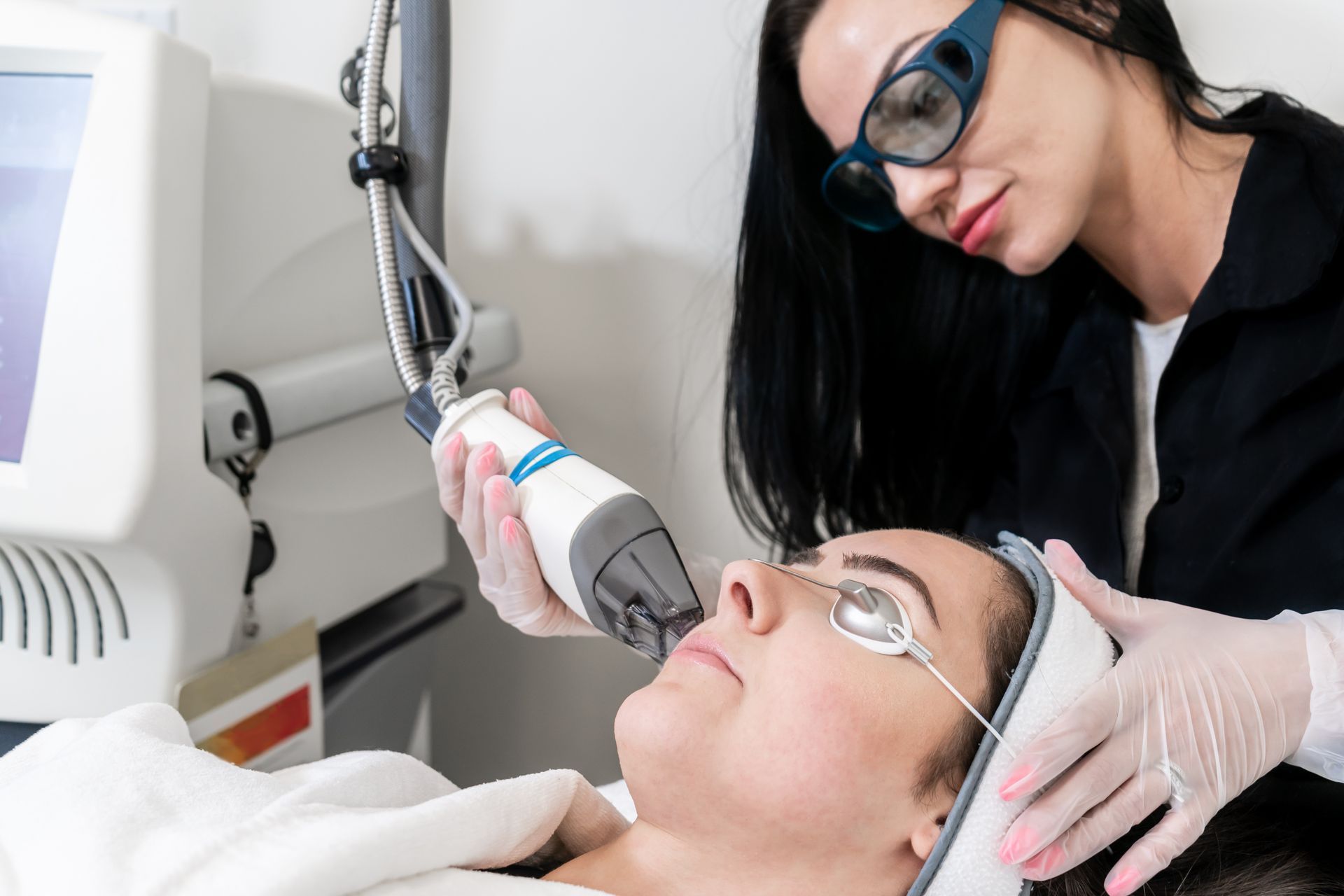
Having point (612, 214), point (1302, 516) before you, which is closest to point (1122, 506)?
point (1302, 516)

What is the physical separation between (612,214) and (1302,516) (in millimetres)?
1045

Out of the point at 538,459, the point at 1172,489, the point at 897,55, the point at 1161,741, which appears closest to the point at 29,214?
the point at 538,459

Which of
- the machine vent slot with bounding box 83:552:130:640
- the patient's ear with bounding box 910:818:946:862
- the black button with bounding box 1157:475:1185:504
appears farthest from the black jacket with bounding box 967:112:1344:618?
the machine vent slot with bounding box 83:552:130:640

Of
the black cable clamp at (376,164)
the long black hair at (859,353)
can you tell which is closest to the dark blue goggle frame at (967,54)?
the long black hair at (859,353)

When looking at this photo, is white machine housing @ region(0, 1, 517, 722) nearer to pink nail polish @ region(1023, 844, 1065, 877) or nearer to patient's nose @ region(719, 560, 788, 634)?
patient's nose @ region(719, 560, 788, 634)

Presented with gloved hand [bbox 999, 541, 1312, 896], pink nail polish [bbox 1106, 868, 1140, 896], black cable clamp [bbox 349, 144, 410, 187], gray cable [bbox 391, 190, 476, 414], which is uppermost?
black cable clamp [bbox 349, 144, 410, 187]

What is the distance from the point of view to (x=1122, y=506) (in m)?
1.30

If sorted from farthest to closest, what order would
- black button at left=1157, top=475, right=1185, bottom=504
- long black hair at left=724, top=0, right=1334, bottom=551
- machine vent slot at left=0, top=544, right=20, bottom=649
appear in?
long black hair at left=724, top=0, right=1334, bottom=551 → black button at left=1157, top=475, right=1185, bottom=504 → machine vent slot at left=0, top=544, right=20, bottom=649

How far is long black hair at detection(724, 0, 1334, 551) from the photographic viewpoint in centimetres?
143

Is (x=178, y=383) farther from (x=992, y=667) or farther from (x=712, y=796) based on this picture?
(x=992, y=667)

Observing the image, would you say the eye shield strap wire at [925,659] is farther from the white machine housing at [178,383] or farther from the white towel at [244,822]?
the white machine housing at [178,383]

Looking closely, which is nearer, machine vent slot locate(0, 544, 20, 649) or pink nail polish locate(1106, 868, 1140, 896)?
pink nail polish locate(1106, 868, 1140, 896)

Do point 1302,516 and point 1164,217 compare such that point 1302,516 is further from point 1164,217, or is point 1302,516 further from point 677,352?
point 677,352

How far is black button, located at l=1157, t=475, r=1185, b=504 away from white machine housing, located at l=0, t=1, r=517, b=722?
0.94 m
